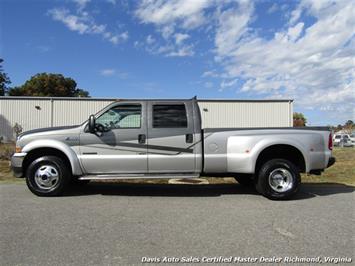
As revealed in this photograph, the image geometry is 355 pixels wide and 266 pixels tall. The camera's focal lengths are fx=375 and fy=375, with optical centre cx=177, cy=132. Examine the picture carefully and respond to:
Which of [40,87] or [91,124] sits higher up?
[40,87]

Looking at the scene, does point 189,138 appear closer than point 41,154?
Yes

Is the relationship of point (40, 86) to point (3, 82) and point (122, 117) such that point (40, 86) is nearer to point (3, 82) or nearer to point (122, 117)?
point (3, 82)

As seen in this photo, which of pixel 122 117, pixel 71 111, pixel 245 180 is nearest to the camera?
pixel 122 117

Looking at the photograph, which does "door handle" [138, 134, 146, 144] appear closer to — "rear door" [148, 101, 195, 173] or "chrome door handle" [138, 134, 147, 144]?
"chrome door handle" [138, 134, 147, 144]

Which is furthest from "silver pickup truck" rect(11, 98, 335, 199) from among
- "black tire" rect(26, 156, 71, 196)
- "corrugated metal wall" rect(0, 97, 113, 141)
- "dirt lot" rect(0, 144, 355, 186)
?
"corrugated metal wall" rect(0, 97, 113, 141)

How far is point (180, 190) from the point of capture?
8797 mm

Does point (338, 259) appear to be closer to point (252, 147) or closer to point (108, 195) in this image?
point (252, 147)

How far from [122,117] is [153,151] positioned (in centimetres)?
97

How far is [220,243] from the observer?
4.79 metres

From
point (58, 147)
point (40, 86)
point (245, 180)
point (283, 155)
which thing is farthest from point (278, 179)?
point (40, 86)

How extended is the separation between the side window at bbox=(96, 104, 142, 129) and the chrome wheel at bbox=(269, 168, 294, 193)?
295 cm

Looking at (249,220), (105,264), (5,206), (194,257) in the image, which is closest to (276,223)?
(249,220)

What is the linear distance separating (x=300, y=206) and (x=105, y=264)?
4.31 meters

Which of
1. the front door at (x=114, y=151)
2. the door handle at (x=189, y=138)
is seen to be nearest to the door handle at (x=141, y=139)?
the front door at (x=114, y=151)
